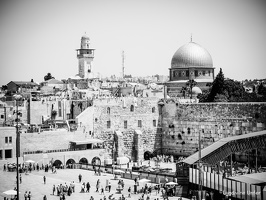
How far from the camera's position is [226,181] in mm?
28766

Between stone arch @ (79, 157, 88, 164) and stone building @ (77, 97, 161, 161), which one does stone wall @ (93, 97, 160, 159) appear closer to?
stone building @ (77, 97, 161, 161)

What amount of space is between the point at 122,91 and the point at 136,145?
32.9m

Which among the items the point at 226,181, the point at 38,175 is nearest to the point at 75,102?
the point at 38,175

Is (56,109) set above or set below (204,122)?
above

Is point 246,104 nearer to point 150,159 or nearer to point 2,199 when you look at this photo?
point 150,159

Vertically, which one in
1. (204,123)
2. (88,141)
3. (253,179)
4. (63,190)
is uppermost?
(204,123)

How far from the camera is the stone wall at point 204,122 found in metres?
42.7

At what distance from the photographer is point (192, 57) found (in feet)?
229

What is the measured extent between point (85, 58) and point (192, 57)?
1078 inches

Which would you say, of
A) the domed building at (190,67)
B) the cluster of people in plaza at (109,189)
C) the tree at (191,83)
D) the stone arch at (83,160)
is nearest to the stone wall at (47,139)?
the stone arch at (83,160)

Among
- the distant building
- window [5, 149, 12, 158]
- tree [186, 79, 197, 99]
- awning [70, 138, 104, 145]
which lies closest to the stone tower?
the distant building

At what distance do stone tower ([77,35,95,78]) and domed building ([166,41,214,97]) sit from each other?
2415cm

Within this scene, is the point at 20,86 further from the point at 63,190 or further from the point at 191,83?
the point at 63,190

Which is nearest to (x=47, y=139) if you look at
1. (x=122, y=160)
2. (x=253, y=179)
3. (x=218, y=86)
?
(x=122, y=160)
